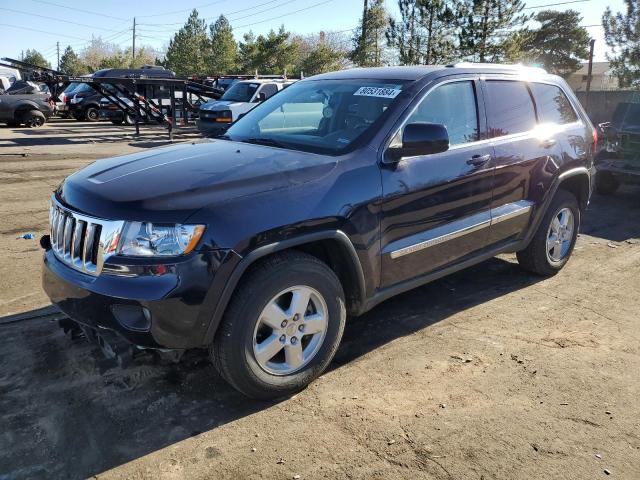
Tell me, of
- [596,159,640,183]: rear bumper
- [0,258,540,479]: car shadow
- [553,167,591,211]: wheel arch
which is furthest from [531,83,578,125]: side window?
[596,159,640,183]: rear bumper

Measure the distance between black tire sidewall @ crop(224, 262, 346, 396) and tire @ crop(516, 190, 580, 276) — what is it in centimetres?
248

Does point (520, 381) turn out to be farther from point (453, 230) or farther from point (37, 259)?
point (37, 259)

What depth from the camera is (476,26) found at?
2348cm

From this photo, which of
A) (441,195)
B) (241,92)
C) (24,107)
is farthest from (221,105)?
(441,195)

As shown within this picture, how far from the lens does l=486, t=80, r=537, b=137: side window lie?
14.3 feet

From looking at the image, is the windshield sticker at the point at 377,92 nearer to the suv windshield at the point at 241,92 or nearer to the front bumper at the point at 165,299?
the front bumper at the point at 165,299

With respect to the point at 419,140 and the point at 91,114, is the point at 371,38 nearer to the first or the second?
the point at 91,114

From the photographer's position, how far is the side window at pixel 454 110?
3848mm

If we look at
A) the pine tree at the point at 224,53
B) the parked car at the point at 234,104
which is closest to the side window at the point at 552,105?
the parked car at the point at 234,104

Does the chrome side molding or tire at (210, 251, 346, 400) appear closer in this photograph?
tire at (210, 251, 346, 400)

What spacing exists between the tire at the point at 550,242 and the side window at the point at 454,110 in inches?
52.2

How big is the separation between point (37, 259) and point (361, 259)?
368cm

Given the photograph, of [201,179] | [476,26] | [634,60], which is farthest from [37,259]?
[634,60]

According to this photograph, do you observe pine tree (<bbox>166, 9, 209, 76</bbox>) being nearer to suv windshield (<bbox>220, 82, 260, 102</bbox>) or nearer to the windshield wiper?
suv windshield (<bbox>220, 82, 260, 102</bbox>)
